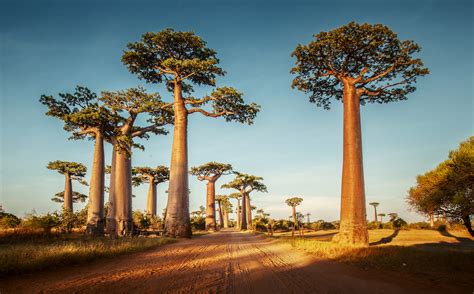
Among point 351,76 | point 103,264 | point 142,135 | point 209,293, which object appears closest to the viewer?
point 209,293

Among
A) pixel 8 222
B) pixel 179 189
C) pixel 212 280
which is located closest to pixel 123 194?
pixel 179 189

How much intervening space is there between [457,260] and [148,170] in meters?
35.4

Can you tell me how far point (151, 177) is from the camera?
37938 millimetres

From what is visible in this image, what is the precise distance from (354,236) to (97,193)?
16542 millimetres

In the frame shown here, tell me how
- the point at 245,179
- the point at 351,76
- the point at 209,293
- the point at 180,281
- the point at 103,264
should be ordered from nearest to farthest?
the point at 209,293
the point at 180,281
the point at 103,264
the point at 351,76
the point at 245,179

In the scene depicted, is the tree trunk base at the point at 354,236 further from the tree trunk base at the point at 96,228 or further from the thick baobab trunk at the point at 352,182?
the tree trunk base at the point at 96,228

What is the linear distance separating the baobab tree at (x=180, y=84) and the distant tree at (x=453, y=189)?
12.1 metres

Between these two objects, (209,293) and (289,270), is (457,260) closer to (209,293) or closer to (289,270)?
(289,270)

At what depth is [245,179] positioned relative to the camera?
45.3 m

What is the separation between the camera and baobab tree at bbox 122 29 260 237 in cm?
1742

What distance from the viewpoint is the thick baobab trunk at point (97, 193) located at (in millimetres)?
17922

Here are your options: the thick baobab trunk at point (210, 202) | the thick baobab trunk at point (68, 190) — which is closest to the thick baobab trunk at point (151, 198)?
the thick baobab trunk at point (210, 202)

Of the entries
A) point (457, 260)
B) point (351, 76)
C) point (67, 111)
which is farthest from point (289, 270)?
point (67, 111)

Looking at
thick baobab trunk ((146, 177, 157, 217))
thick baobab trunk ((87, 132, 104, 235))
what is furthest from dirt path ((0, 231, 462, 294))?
thick baobab trunk ((146, 177, 157, 217))
